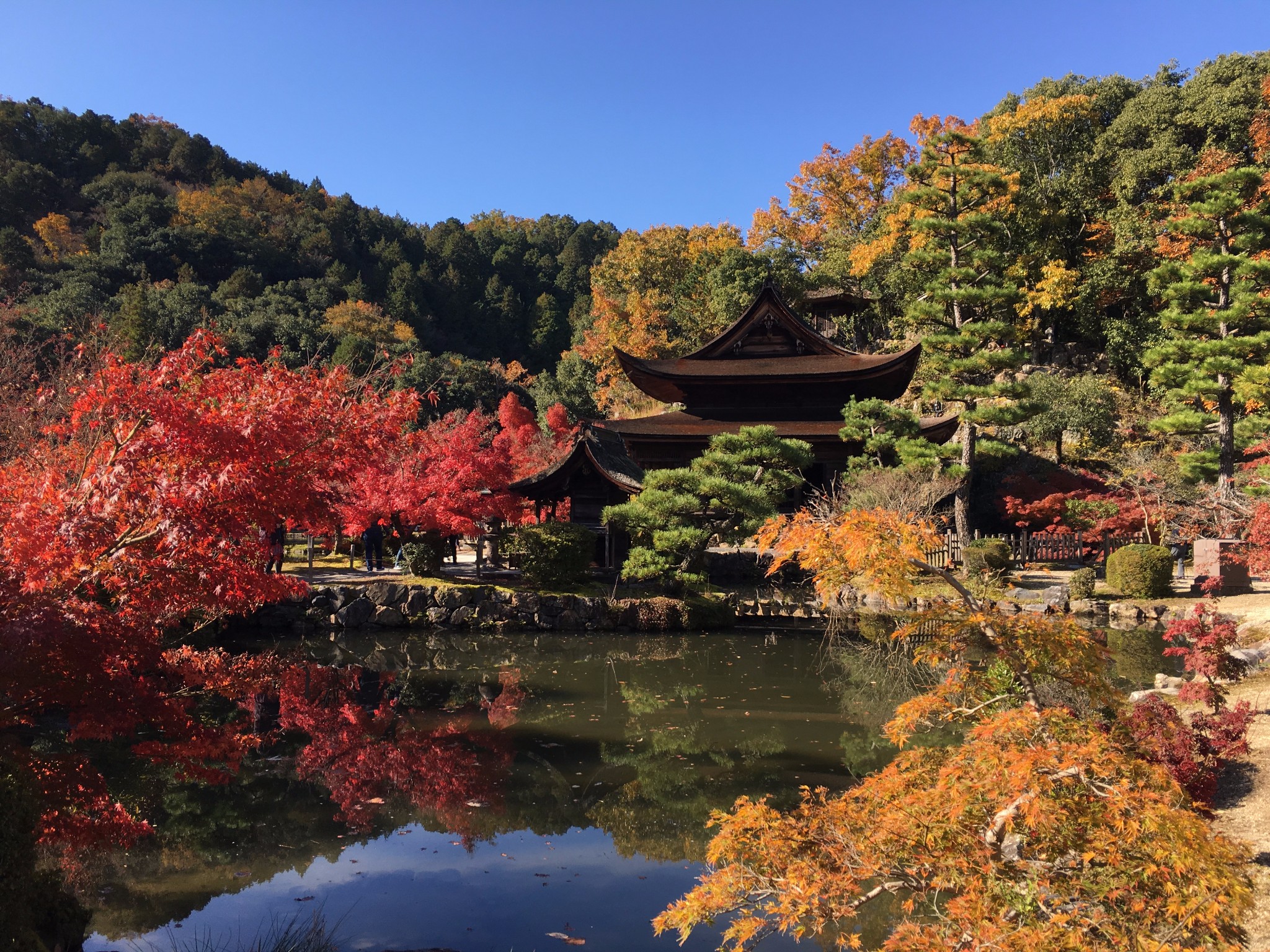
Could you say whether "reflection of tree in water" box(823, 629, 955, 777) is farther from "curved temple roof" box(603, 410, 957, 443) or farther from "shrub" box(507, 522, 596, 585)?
"curved temple roof" box(603, 410, 957, 443)

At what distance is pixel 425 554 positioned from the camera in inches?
667

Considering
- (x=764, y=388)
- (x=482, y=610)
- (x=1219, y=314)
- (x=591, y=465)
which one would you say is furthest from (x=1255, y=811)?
(x=764, y=388)

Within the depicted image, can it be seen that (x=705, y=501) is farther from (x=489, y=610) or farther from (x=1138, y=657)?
(x=1138, y=657)

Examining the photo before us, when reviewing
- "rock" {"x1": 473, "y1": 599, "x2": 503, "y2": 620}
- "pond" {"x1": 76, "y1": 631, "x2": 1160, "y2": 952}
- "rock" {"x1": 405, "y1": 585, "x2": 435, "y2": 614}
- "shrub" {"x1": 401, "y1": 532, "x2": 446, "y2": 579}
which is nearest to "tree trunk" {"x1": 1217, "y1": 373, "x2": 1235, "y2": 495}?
"pond" {"x1": 76, "y1": 631, "x2": 1160, "y2": 952}

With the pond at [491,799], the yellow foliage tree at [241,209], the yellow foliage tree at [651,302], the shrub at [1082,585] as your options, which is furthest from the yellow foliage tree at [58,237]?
the shrub at [1082,585]

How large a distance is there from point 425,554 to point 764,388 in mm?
12131

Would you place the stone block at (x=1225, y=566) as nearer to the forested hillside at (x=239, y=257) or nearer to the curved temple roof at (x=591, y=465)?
the curved temple roof at (x=591, y=465)

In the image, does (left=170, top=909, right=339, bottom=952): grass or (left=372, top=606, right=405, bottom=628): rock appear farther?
(left=372, top=606, right=405, bottom=628): rock

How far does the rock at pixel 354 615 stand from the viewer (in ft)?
53.1

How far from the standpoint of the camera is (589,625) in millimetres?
16250

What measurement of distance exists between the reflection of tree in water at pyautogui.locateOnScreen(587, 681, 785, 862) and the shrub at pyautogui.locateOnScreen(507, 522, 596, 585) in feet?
20.8

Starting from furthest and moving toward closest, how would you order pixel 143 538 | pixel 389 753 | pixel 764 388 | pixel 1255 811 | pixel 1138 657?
pixel 764 388 < pixel 1138 657 < pixel 389 753 < pixel 1255 811 < pixel 143 538

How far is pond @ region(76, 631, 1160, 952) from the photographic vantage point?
18.0 ft

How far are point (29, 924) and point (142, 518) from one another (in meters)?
2.42
